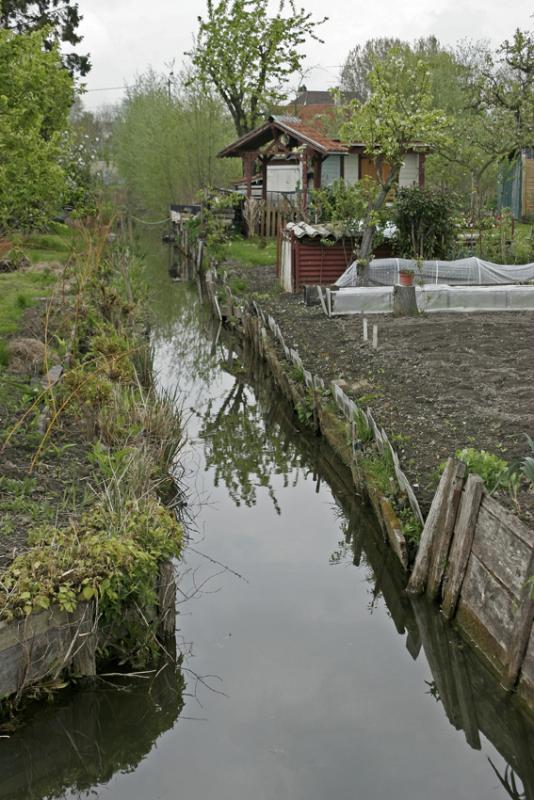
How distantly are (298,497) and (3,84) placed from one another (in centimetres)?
722

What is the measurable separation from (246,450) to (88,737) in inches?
251

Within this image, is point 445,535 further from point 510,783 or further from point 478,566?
point 510,783

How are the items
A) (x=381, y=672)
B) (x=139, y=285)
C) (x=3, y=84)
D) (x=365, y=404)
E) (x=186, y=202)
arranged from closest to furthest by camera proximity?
(x=381, y=672) < (x=365, y=404) < (x=3, y=84) < (x=139, y=285) < (x=186, y=202)

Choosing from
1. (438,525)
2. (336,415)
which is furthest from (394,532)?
(336,415)

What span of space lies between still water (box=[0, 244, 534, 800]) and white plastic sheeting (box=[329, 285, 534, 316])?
28.5 ft

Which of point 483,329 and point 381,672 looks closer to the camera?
point 381,672

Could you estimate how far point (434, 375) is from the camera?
12031 mm

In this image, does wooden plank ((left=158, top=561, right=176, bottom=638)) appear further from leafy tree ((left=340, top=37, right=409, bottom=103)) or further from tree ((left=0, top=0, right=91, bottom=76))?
leafy tree ((left=340, top=37, right=409, bottom=103))

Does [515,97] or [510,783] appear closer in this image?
[510,783]

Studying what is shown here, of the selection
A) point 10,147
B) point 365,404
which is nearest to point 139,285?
point 10,147

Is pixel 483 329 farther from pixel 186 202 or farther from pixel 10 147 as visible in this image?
pixel 186 202

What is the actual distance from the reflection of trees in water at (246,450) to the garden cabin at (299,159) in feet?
55.9

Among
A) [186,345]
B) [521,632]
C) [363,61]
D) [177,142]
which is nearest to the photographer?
[521,632]

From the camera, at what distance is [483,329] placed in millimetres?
15344
